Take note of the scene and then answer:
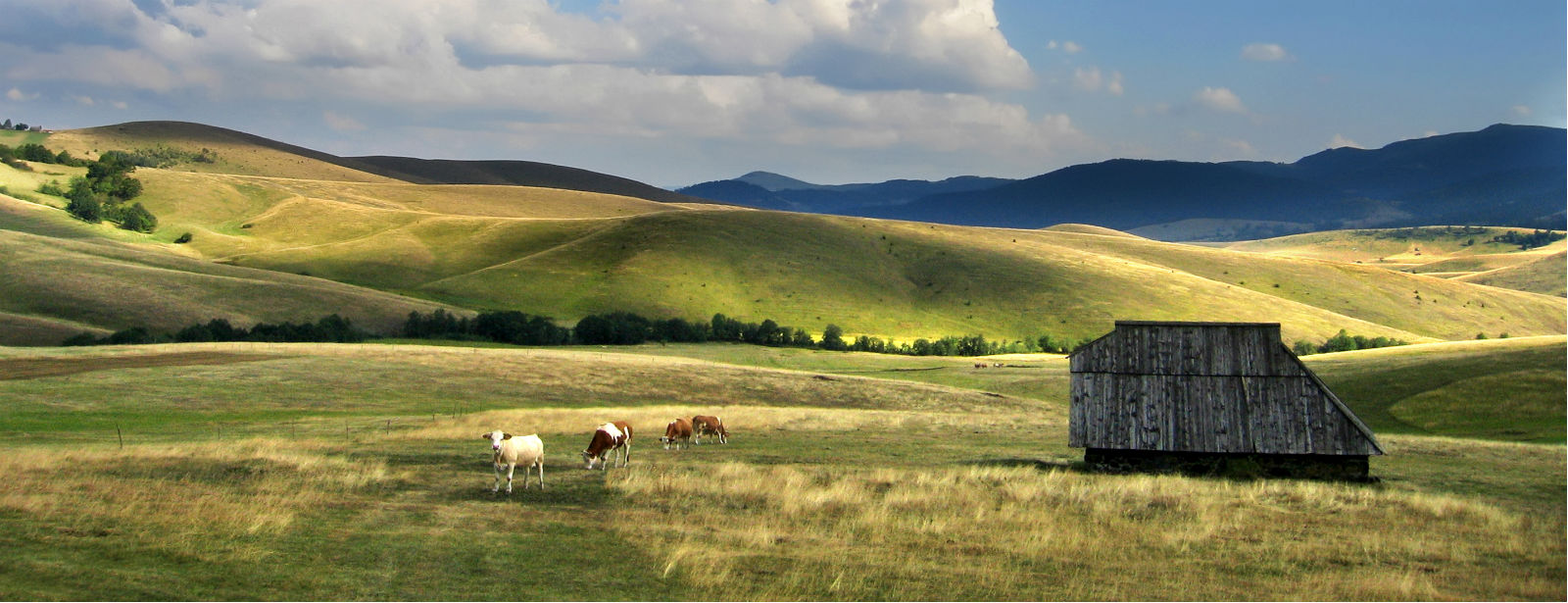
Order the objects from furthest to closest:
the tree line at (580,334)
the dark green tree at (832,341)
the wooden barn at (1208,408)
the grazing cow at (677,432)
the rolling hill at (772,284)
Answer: the rolling hill at (772,284)
the dark green tree at (832,341)
the tree line at (580,334)
the grazing cow at (677,432)
the wooden barn at (1208,408)

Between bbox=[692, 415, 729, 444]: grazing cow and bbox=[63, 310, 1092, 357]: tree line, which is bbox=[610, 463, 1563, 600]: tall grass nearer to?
bbox=[692, 415, 729, 444]: grazing cow

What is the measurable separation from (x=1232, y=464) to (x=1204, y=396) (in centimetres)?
238

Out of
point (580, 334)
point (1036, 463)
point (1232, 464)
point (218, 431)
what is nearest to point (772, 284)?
point (580, 334)

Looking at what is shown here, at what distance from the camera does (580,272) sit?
17000cm

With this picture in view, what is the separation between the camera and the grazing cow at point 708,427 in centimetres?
4303

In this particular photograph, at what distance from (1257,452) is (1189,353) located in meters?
4.07

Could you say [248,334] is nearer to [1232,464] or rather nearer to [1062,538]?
[1232,464]

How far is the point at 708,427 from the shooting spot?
43.4 meters

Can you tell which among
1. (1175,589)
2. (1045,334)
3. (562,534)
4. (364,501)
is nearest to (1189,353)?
(1175,589)

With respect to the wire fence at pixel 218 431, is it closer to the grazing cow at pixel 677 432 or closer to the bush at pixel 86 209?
the grazing cow at pixel 677 432

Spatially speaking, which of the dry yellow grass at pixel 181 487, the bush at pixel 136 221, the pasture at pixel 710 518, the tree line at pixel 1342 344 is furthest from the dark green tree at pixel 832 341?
the bush at pixel 136 221

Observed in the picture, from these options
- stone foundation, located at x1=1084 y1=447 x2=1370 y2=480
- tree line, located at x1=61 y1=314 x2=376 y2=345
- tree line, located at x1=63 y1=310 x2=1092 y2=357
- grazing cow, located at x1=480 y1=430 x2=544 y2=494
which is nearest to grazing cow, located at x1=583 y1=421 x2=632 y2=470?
grazing cow, located at x1=480 y1=430 x2=544 y2=494

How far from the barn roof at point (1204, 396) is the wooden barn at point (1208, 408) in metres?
0.03

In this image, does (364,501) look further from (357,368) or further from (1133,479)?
(357,368)
